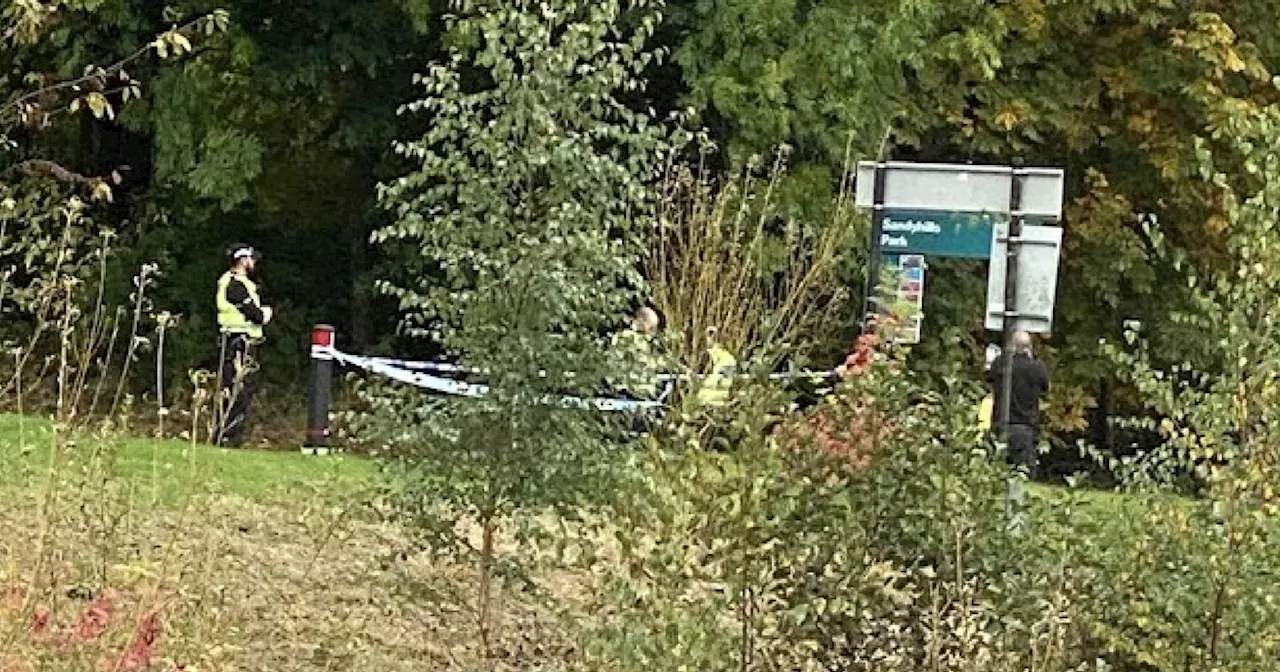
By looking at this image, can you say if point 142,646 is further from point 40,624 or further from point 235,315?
point 235,315

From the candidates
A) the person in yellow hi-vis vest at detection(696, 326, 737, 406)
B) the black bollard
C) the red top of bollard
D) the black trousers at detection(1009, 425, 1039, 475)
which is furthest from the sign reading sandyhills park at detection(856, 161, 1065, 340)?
the red top of bollard

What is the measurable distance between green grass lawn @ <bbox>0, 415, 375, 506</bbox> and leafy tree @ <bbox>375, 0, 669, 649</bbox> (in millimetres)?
833

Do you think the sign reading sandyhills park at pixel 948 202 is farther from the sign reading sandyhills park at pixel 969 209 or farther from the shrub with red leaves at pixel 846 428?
the shrub with red leaves at pixel 846 428

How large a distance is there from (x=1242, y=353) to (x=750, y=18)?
46.1ft

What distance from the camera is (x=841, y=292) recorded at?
54.1ft

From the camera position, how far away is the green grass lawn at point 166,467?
25.9 feet

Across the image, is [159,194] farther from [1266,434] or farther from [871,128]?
[1266,434]

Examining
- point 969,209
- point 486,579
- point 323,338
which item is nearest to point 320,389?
point 323,338

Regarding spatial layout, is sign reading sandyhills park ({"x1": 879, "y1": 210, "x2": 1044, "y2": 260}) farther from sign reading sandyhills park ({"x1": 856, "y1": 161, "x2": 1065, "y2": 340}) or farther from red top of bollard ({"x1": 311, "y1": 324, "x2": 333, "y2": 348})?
red top of bollard ({"x1": 311, "y1": 324, "x2": 333, "y2": 348})

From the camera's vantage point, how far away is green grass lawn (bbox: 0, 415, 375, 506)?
788cm

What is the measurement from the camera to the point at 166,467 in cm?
1059

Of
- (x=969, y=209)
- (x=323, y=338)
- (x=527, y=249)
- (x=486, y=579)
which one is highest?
(x=969, y=209)

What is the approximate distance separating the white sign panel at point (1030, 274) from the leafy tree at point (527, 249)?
2987mm

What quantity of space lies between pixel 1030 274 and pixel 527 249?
357cm
